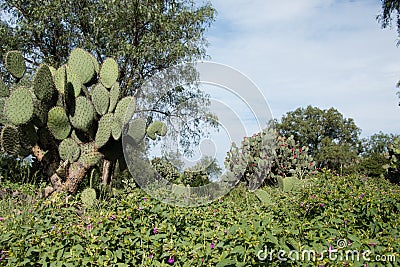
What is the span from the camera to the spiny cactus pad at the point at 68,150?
523cm

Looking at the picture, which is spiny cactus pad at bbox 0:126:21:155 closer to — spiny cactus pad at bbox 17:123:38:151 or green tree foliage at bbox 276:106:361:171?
spiny cactus pad at bbox 17:123:38:151

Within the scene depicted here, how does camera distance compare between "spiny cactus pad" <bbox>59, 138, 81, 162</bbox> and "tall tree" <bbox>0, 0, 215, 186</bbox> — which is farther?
"tall tree" <bbox>0, 0, 215, 186</bbox>

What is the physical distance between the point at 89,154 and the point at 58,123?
1.81 feet

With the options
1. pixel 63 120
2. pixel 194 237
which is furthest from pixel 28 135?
pixel 194 237

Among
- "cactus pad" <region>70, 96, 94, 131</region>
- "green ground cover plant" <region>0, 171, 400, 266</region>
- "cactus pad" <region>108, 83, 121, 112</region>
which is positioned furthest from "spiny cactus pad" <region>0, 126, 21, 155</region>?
"green ground cover plant" <region>0, 171, 400, 266</region>

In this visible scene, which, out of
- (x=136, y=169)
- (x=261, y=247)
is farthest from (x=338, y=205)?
(x=136, y=169)

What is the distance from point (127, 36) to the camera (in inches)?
327

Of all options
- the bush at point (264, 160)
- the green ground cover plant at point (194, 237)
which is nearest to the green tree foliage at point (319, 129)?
the bush at point (264, 160)

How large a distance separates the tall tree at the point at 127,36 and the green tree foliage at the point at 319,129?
2087 centimetres

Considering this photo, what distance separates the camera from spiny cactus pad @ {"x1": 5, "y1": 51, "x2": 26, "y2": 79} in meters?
5.57

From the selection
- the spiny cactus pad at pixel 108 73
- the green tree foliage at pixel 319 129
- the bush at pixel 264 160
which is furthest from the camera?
the green tree foliage at pixel 319 129

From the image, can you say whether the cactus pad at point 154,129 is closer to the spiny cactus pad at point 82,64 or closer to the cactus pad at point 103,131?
the cactus pad at point 103,131

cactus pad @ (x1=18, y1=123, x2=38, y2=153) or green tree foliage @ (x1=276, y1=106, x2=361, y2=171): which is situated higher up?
green tree foliage @ (x1=276, y1=106, x2=361, y2=171)

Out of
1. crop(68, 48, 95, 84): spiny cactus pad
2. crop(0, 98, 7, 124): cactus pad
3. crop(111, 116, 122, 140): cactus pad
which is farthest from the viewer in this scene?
crop(68, 48, 95, 84): spiny cactus pad
